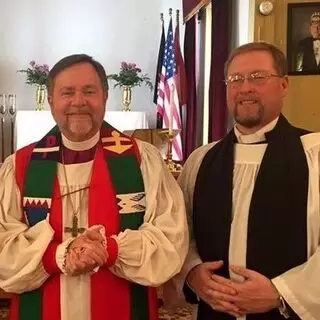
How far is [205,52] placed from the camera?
6.09 m

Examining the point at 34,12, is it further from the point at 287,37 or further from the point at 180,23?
the point at 287,37

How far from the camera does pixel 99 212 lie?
1972 millimetres

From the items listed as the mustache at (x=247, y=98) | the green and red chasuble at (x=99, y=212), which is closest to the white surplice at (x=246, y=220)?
the mustache at (x=247, y=98)

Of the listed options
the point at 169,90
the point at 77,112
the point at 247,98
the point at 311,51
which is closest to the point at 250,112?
the point at 247,98

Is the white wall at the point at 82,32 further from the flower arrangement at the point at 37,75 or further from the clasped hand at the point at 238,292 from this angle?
the clasped hand at the point at 238,292

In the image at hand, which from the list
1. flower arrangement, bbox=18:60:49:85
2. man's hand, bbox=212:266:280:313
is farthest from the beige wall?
flower arrangement, bbox=18:60:49:85

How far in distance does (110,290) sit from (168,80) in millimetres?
5218

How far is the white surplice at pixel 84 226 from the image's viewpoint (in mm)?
1837

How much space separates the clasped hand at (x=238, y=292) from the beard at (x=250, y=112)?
520 millimetres

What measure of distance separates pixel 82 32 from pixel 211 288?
6714mm

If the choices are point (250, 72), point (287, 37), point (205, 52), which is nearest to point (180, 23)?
point (205, 52)

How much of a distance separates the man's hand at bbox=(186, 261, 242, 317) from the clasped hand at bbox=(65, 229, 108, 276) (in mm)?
397

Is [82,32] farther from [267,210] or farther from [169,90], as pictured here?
[267,210]

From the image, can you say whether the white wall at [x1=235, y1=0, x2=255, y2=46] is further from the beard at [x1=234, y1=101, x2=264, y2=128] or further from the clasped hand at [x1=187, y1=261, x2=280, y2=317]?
the clasped hand at [x1=187, y1=261, x2=280, y2=317]
